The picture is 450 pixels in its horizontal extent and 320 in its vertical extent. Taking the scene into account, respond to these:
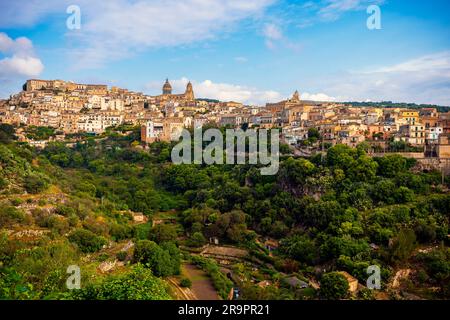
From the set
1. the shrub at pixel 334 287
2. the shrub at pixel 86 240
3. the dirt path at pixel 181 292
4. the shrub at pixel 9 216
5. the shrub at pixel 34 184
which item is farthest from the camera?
the shrub at pixel 34 184

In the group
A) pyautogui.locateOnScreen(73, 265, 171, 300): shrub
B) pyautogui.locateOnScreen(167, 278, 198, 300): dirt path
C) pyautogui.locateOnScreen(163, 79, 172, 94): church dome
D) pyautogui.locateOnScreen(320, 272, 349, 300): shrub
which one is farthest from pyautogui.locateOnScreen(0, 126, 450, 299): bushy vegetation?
pyautogui.locateOnScreen(163, 79, 172, 94): church dome

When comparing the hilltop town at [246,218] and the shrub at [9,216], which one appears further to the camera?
the shrub at [9,216]

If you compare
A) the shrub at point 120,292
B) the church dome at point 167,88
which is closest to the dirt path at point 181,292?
the shrub at point 120,292

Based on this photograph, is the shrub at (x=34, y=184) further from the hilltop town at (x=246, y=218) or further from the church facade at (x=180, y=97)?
the church facade at (x=180, y=97)

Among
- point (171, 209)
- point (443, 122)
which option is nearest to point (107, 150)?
point (171, 209)

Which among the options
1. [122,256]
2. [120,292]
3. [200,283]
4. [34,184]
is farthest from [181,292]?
[34,184]

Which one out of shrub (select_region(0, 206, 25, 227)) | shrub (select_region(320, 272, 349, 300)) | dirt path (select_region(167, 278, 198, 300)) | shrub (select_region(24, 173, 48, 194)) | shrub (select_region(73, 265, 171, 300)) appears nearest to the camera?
shrub (select_region(73, 265, 171, 300))

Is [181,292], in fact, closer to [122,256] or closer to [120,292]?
[122,256]

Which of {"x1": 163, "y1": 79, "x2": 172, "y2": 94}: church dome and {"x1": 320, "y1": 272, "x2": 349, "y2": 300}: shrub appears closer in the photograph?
{"x1": 320, "y1": 272, "x2": 349, "y2": 300}: shrub

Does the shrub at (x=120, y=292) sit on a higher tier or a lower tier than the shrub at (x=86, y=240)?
higher

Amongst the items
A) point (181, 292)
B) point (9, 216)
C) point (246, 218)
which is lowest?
point (181, 292)

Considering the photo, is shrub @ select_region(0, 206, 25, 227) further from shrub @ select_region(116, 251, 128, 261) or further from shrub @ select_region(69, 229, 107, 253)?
shrub @ select_region(116, 251, 128, 261)

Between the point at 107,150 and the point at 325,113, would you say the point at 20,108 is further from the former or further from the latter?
the point at 325,113
